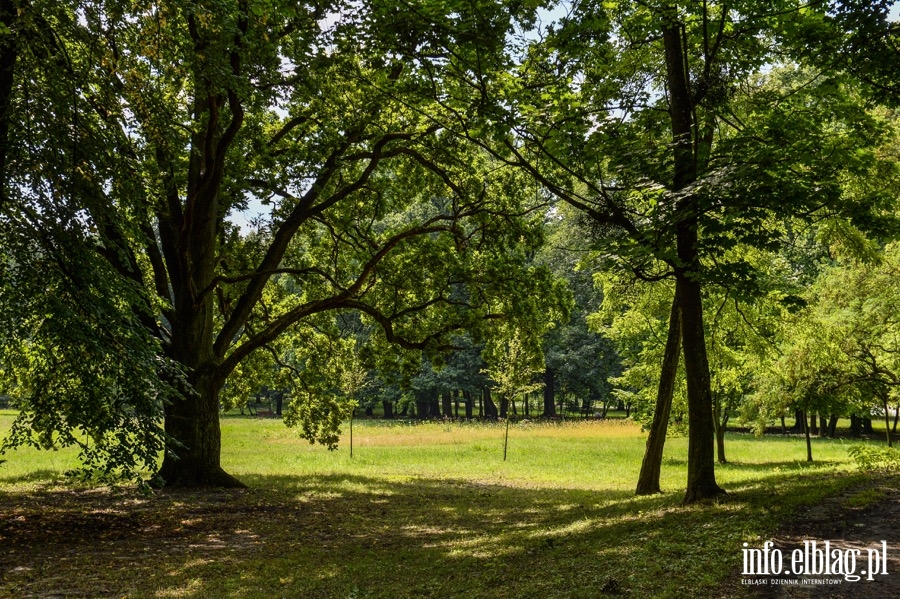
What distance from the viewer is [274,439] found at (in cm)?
3591

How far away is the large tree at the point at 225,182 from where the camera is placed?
25.0 feet

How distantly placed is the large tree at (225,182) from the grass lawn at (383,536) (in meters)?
1.70

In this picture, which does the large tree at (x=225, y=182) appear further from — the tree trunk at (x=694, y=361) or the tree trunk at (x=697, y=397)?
the tree trunk at (x=697, y=397)

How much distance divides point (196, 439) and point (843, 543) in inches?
510

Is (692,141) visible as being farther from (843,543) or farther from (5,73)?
(5,73)

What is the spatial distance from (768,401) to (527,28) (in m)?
17.1

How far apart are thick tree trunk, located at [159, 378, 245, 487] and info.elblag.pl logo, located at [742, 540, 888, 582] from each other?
39.4 ft

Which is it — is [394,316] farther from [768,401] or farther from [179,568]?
[768,401]

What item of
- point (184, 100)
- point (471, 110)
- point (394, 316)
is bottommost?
point (394, 316)

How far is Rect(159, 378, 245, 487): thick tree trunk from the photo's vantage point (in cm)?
1468

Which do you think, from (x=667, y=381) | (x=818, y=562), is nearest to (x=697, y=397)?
(x=667, y=381)

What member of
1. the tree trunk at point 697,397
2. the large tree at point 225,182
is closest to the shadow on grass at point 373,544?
the tree trunk at point 697,397

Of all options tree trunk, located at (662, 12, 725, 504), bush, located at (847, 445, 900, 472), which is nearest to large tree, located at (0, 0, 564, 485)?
tree trunk, located at (662, 12, 725, 504)

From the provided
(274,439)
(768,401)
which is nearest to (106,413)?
(768,401)
